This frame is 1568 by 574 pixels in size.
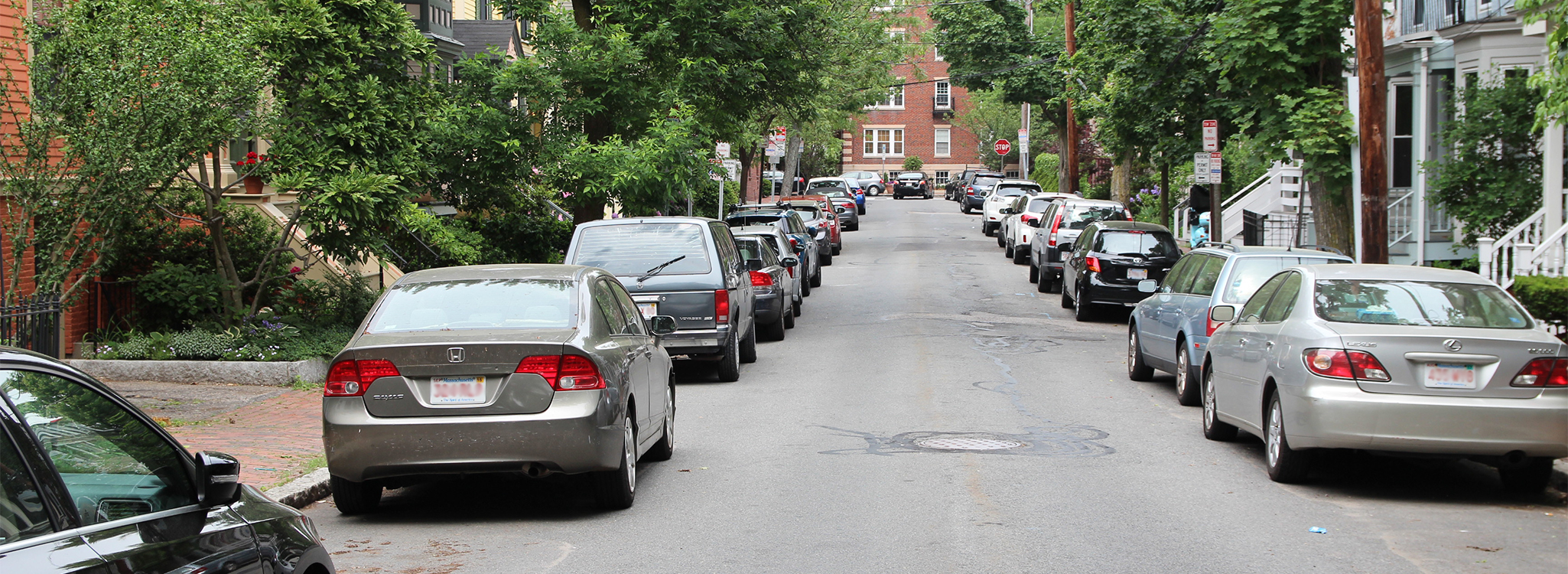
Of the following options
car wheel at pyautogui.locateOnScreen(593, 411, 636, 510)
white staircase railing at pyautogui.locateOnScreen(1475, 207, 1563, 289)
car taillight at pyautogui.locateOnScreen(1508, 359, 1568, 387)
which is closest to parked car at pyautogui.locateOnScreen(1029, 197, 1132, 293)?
white staircase railing at pyautogui.locateOnScreen(1475, 207, 1563, 289)

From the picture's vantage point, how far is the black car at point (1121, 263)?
20.1 meters

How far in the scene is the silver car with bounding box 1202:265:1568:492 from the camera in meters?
8.17

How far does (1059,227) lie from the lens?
2559 centimetres

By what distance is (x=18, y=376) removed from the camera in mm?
3391

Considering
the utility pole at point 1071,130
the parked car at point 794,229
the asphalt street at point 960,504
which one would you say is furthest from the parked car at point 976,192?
the asphalt street at point 960,504

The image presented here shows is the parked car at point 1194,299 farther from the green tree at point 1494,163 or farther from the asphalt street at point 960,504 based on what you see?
the green tree at point 1494,163

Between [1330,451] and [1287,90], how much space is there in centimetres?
1025

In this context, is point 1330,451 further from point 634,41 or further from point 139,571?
point 634,41

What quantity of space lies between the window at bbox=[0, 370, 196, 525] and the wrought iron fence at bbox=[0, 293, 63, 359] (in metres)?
8.83

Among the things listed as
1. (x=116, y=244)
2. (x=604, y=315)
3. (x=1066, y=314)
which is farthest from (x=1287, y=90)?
(x=116, y=244)

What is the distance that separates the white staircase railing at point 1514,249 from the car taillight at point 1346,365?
952 centimetres

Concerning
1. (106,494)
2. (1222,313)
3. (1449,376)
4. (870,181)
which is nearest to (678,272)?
(1222,313)

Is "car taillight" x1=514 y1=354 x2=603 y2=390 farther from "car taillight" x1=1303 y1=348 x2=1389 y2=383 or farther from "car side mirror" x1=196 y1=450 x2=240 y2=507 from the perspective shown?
"car taillight" x1=1303 y1=348 x2=1389 y2=383

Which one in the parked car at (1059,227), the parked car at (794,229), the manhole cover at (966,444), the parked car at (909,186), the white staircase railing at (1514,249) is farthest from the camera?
the parked car at (909,186)
